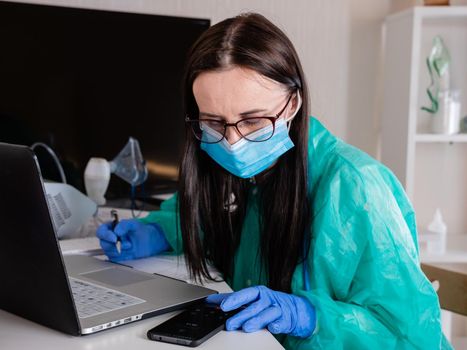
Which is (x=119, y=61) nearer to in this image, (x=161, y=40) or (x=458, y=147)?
(x=161, y=40)

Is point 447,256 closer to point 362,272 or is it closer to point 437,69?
point 437,69

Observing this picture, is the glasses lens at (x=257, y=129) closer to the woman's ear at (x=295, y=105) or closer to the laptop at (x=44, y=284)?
the woman's ear at (x=295, y=105)

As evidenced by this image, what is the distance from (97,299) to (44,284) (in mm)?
151

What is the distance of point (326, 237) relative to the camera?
106 centimetres

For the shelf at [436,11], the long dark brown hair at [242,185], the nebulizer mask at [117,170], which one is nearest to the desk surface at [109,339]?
the long dark brown hair at [242,185]

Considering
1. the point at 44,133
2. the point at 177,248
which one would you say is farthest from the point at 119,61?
the point at 177,248

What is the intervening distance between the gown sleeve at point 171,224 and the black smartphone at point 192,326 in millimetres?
422

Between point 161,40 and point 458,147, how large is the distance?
128 centimetres

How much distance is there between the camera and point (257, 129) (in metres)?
1.12

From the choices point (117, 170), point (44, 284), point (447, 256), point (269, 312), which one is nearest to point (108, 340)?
point (44, 284)

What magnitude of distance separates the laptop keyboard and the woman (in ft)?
0.50

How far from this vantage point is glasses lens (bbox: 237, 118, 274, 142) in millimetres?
1113

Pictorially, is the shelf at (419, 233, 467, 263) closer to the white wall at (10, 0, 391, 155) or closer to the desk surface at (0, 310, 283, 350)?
the white wall at (10, 0, 391, 155)

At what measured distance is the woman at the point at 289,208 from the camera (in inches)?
39.1
